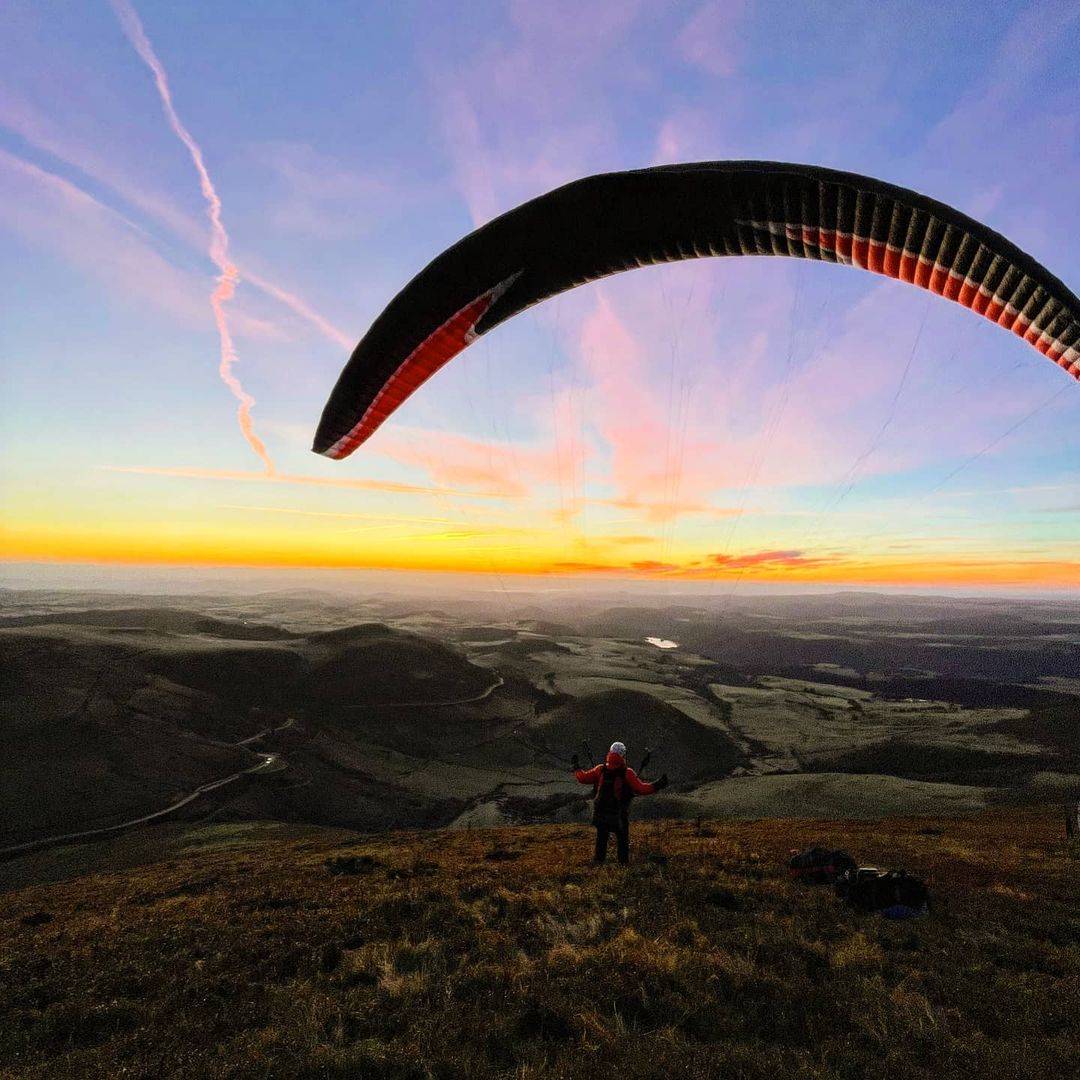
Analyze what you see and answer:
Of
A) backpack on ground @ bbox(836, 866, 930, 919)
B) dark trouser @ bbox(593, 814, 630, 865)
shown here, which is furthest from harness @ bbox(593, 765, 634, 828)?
backpack on ground @ bbox(836, 866, 930, 919)

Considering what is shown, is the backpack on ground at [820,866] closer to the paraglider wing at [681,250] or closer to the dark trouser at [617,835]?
the dark trouser at [617,835]

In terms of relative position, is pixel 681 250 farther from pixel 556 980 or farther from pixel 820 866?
pixel 820 866

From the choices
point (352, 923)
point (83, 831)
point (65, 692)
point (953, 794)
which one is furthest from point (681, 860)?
point (65, 692)

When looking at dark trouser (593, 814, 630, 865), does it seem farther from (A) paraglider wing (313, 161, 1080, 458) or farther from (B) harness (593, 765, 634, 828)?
(A) paraglider wing (313, 161, 1080, 458)

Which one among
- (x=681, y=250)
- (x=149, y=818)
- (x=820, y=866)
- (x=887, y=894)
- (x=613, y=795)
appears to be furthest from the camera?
(x=149, y=818)

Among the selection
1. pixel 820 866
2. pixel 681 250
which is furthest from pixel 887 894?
pixel 681 250

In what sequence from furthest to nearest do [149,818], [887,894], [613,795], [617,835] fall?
[149,818] < [617,835] < [613,795] < [887,894]
